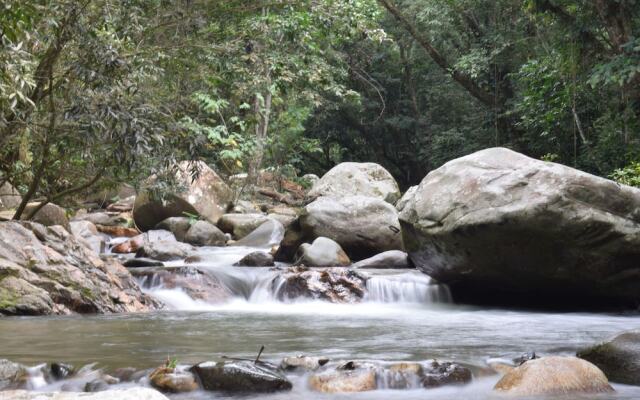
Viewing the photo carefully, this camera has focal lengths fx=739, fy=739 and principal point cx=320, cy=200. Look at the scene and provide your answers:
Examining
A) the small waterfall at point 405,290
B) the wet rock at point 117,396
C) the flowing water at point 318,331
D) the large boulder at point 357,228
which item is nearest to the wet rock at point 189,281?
the flowing water at point 318,331

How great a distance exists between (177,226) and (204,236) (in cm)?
104

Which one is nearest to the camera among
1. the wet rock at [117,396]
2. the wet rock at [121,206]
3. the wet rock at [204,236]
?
the wet rock at [117,396]

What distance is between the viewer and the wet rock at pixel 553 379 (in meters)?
4.63

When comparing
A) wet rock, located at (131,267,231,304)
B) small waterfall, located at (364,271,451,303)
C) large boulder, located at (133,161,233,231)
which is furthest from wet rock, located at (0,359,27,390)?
large boulder, located at (133,161,233,231)

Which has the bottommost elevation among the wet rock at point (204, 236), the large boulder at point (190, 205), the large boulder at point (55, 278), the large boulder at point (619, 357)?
the large boulder at point (619, 357)

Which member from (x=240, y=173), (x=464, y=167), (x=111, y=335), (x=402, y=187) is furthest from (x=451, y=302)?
(x=402, y=187)

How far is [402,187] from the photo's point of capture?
30.9 meters

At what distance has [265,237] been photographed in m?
15.7

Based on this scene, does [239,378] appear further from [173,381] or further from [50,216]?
[50,216]

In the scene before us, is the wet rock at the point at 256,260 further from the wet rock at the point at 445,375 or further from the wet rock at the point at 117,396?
the wet rock at the point at 117,396

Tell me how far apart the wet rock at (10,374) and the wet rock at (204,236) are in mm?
10776

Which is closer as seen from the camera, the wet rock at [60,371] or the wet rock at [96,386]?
the wet rock at [96,386]

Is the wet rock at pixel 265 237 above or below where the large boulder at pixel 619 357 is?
above

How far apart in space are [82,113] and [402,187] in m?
25.0
